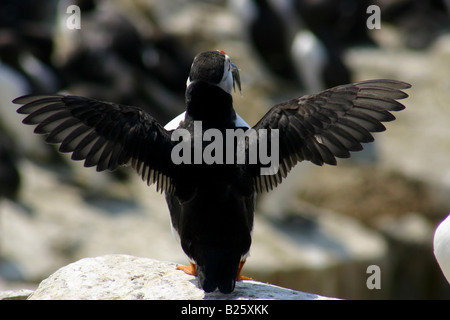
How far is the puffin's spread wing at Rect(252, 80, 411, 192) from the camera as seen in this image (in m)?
5.04

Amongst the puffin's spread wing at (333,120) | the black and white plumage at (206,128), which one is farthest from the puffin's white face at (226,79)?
the puffin's spread wing at (333,120)

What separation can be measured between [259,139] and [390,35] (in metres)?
13.6

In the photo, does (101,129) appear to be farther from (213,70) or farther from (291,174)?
(291,174)

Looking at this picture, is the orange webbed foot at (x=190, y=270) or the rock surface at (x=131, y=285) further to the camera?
the orange webbed foot at (x=190, y=270)

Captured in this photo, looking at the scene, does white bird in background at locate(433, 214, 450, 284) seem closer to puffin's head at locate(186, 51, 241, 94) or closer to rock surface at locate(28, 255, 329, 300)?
rock surface at locate(28, 255, 329, 300)

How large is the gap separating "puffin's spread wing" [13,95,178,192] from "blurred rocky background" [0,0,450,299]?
183 inches

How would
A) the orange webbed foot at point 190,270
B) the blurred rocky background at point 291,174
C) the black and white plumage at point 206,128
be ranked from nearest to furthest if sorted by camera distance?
the black and white plumage at point 206,128 → the orange webbed foot at point 190,270 → the blurred rocky background at point 291,174

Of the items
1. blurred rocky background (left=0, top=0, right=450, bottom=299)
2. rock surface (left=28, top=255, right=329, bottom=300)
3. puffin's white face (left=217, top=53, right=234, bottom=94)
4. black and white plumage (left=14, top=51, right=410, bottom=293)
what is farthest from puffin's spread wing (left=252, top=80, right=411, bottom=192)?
blurred rocky background (left=0, top=0, right=450, bottom=299)

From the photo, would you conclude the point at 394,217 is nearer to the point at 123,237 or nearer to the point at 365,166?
the point at 365,166

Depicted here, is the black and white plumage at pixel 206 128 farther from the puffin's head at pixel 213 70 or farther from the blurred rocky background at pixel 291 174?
the blurred rocky background at pixel 291 174

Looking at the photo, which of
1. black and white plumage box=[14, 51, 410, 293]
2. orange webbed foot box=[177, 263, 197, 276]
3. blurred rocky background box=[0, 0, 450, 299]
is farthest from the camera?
blurred rocky background box=[0, 0, 450, 299]

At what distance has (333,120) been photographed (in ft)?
16.6

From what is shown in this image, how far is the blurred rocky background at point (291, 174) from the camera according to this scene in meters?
10.9
